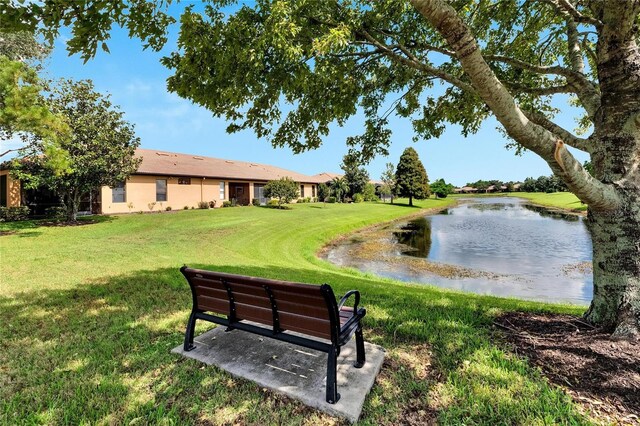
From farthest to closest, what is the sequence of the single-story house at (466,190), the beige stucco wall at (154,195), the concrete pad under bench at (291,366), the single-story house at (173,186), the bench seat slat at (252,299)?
the single-story house at (466,190) < the beige stucco wall at (154,195) < the single-story house at (173,186) < the bench seat slat at (252,299) < the concrete pad under bench at (291,366)

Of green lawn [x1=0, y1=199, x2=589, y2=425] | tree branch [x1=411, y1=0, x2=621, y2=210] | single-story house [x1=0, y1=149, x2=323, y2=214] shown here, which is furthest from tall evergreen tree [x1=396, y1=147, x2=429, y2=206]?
tree branch [x1=411, y1=0, x2=621, y2=210]

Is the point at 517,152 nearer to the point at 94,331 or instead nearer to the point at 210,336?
the point at 210,336

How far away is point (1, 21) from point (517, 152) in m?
11.0

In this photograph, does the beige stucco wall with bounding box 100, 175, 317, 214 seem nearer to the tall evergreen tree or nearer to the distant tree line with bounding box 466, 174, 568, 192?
the tall evergreen tree

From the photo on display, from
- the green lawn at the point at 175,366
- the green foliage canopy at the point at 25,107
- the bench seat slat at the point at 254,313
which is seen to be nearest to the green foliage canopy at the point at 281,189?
the green foliage canopy at the point at 25,107

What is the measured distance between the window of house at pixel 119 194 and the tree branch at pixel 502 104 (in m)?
26.8

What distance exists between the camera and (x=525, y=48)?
7645 millimetres

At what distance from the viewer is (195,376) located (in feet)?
10.6

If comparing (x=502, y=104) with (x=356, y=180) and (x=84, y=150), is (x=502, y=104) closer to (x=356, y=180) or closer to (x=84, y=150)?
(x=84, y=150)

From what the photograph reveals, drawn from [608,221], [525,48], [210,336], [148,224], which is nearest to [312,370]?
[210,336]

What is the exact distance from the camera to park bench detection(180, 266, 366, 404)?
2803mm

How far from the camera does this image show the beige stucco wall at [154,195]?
78.4 ft

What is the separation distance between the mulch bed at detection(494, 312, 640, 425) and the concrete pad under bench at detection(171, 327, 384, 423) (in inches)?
70.4

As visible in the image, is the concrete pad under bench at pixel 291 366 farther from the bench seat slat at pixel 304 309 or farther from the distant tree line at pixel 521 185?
the distant tree line at pixel 521 185
